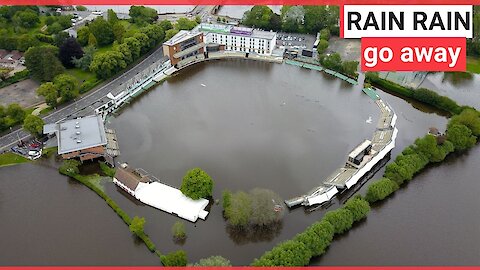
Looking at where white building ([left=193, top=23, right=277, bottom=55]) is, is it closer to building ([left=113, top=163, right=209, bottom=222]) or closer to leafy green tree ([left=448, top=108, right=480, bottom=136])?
leafy green tree ([left=448, top=108, right=480, bottom=136])

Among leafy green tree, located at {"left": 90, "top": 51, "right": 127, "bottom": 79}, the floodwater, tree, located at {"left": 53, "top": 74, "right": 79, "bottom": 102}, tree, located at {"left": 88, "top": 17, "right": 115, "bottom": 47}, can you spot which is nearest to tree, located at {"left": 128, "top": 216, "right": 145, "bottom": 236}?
the floodwater

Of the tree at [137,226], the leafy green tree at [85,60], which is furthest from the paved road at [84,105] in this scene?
the tree at [137,226]

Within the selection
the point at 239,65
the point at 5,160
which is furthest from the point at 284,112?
the point at 5,160

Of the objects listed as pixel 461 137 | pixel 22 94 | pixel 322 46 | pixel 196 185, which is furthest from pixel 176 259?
pixel 322 46

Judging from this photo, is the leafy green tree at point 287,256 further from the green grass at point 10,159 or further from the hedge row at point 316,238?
the green grass at point 10,159

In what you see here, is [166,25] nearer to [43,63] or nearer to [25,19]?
[43,63]

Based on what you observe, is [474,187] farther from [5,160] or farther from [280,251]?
[5,160]
